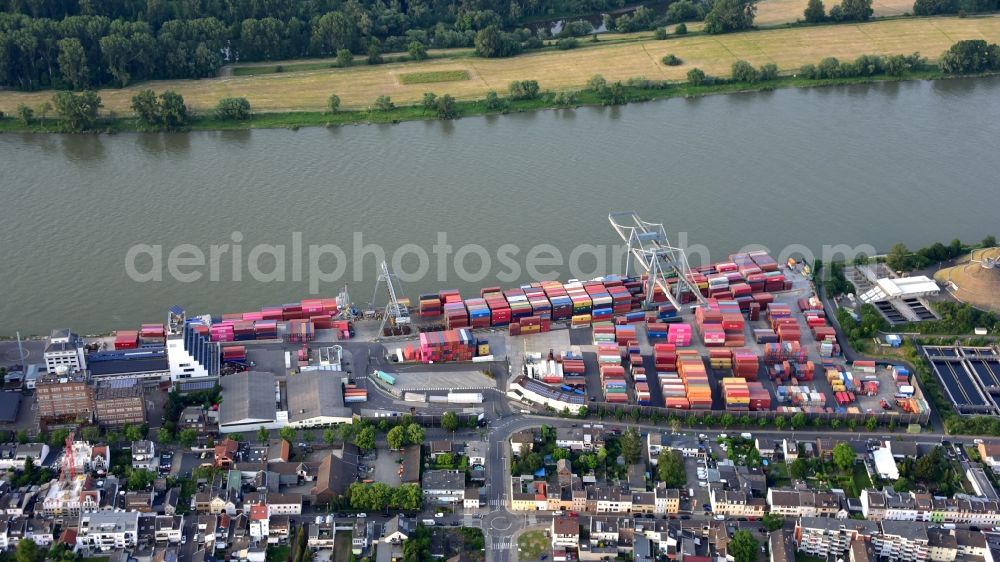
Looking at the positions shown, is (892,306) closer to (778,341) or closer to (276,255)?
(778,341)

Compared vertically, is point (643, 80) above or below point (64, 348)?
above

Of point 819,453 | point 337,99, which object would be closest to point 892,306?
point 819,453

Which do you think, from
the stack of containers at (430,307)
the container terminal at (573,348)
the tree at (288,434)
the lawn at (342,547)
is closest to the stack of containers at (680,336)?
the container terminal at (573,348)

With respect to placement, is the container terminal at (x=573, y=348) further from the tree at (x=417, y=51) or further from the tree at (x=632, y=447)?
the tree at (x=417, y=51)

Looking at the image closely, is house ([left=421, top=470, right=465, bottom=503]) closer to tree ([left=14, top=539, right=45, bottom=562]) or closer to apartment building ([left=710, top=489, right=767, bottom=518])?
apartment building ([left=710, top=489, right=767, bottom=518])

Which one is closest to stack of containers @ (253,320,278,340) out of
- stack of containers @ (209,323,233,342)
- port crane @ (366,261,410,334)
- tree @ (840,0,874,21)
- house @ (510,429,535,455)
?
stack of containers @ (209,323,233,342)

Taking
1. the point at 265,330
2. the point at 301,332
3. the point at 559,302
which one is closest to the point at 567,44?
the point at 559,302
